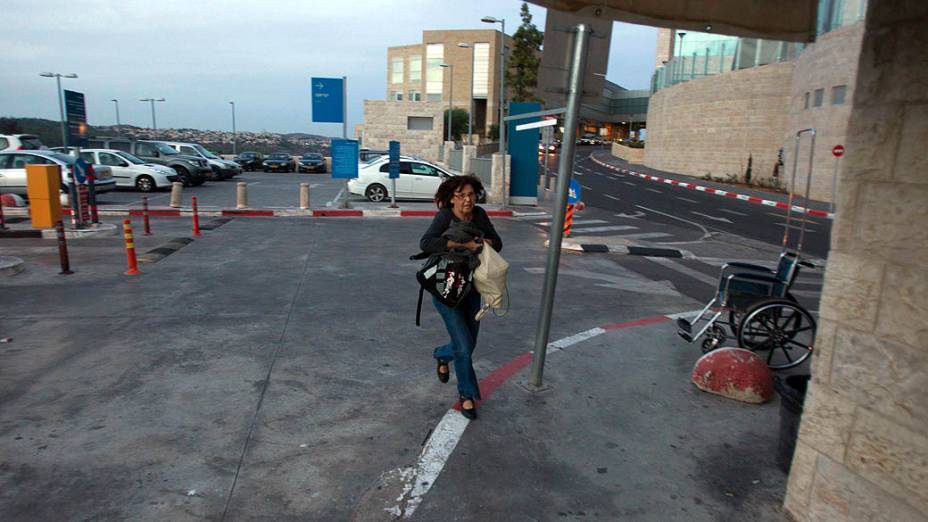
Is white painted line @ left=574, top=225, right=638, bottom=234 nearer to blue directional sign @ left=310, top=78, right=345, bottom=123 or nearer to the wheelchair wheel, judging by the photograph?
blue directional sign @ left=310, top=78, right=345, bottom=123

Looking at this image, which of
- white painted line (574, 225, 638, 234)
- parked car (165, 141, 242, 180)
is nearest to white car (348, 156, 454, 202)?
white painted line (574, 225, 638, 234)

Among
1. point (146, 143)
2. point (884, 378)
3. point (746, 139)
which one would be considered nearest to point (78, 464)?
point (884, 378)

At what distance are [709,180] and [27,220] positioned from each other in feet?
116

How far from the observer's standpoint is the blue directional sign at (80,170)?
41.3 ft

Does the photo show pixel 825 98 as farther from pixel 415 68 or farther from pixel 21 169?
pixel 415 68

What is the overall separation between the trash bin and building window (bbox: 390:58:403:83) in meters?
94.7

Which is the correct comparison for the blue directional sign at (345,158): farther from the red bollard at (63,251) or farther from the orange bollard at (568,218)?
the red bollard at (63,251)

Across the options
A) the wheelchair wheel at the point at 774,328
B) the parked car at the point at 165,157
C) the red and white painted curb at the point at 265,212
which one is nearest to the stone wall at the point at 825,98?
the red and white painted curb at the point at 265,212

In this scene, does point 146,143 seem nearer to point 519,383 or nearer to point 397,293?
point 397,293

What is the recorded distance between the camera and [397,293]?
27.2ft

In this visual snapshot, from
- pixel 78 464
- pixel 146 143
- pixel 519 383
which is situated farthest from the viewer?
pixel 146 143

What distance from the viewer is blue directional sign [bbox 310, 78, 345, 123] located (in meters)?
19.7

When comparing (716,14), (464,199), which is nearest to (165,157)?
(464,199)

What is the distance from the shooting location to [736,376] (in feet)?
16.0
